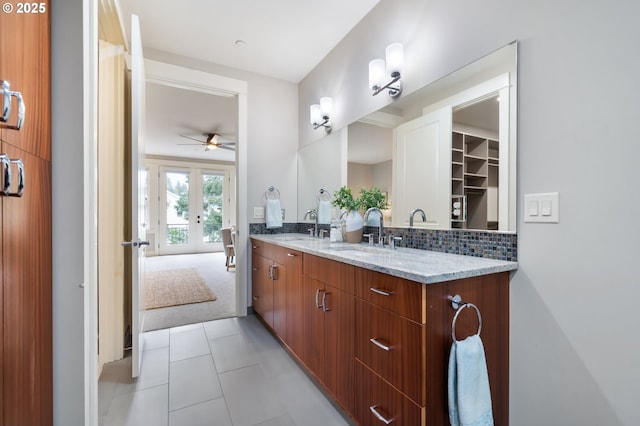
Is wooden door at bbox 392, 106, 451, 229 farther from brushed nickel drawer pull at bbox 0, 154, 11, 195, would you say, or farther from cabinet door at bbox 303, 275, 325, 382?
brushed nickel drawer pull at bbox 0, 154, 11, 195

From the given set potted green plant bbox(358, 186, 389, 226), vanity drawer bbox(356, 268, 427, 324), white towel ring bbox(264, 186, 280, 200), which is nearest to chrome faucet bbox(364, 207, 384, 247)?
potted green plant bbox(358, 186, 389, 226)

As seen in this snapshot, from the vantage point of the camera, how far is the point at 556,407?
3.60ft

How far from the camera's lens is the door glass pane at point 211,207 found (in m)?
7.68

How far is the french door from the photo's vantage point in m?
7.28

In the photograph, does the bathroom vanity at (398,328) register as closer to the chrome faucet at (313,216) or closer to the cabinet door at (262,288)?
the cabinet door at (262,288)

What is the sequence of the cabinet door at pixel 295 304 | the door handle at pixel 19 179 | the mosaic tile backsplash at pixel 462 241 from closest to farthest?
1. the door handle at pixel 19 179
2. the mosaic tile backsplash at pixel 462 241
3. the cabinet door at pixel 295 304

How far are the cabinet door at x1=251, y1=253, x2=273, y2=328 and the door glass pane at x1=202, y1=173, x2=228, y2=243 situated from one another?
537 centimetres

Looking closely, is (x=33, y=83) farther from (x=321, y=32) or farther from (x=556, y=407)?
(x=556, y=407)

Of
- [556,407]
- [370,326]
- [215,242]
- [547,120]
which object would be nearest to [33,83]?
[370,326]

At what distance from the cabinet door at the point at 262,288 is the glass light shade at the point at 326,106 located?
148cm

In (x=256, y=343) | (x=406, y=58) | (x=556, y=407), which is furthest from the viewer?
(x=256, y=343)

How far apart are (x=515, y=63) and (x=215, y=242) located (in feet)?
25.7

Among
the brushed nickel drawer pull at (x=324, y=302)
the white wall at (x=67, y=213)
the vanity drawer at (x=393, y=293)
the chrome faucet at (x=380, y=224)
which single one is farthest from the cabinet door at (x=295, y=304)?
the white wall at (x=67, y=213)

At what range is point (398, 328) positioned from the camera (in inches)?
42.3
